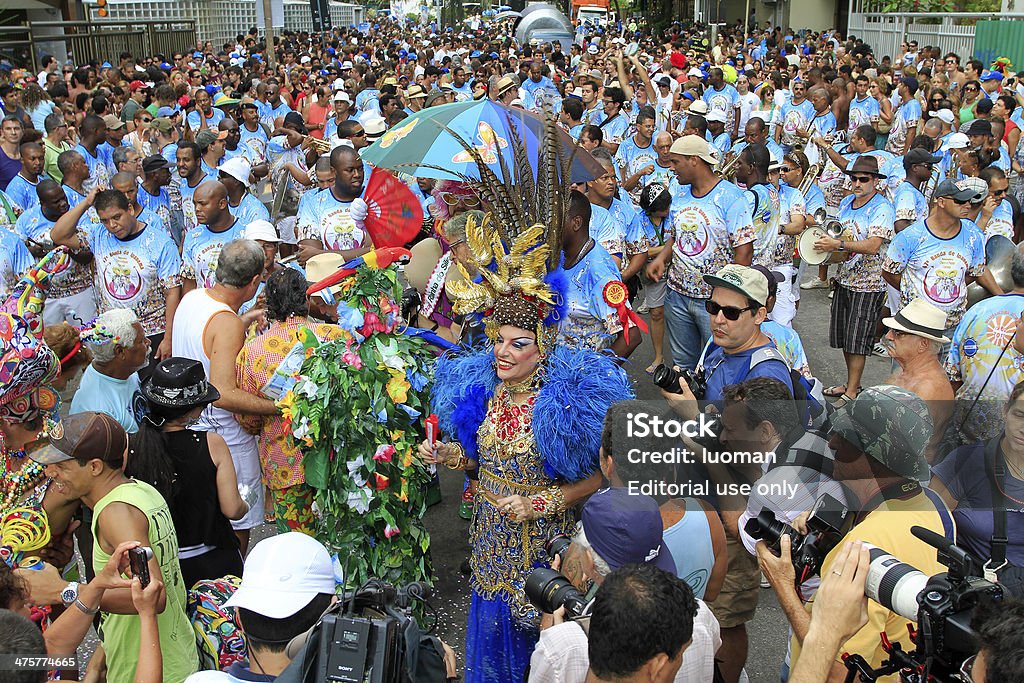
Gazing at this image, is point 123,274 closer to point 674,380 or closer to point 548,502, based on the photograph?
point 548,502

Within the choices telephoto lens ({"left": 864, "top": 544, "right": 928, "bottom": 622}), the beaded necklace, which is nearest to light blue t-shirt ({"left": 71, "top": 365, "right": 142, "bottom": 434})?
the beaded necklace

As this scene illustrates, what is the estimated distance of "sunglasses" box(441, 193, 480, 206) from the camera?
601 centimetres

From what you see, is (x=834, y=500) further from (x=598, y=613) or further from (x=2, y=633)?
(x=2, y=633)

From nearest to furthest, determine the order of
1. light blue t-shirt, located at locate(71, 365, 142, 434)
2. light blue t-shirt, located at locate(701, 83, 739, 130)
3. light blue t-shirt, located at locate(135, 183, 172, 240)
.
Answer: light blue t-shirt, located at locate(71, 365, 142, 434)
light blue t-shirt, located at locate(135, 183, 172, 240)
light blue t-shirt, located at locate(701, 83, 739, 130)

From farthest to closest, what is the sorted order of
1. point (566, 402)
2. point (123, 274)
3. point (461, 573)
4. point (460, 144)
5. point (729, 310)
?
point (123, 274), point (460, 144), point (461, 573), point (729, 310), point (566, 402)

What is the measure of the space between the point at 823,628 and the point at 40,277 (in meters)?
3.78

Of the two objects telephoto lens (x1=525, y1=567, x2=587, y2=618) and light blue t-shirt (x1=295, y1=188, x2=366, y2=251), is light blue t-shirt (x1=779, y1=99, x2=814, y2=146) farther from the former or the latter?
telephoto lens (x1=525, y1=567, x2=587, y2=618)

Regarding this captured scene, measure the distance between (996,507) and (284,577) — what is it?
2386 millimetres

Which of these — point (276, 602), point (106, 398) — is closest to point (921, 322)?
point (276, 602)

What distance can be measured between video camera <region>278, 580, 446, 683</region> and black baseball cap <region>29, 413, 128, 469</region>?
117cm

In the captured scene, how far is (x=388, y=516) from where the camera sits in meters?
4.29

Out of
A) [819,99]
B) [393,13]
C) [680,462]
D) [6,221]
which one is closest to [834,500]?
[680,462]

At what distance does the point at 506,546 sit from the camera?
157 inches

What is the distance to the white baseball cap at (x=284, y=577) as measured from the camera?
2727mm
